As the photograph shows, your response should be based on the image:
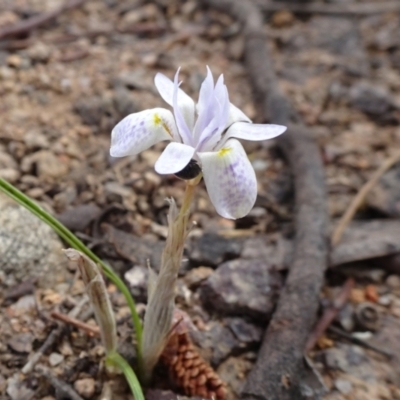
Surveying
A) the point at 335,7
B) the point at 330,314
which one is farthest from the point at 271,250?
the point at 335,7

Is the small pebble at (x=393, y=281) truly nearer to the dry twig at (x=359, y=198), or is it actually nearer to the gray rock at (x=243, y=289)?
the dry twig at (x=359, y=198)

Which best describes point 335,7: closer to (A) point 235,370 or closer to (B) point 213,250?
(B) point 213,250

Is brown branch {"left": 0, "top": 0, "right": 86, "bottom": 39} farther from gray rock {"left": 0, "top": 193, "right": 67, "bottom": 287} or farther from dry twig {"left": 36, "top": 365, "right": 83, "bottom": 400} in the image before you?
dry twig {"left": 36, "top": 365, "right": 83, "bottom": 400}

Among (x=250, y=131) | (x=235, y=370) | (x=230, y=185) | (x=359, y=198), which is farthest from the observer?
(x=359, y=198)

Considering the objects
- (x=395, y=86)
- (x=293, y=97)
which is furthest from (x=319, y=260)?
(x=395, y=86)

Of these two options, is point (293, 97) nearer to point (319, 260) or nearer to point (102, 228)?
point (319, 260)
